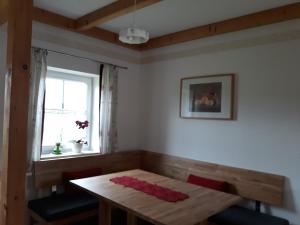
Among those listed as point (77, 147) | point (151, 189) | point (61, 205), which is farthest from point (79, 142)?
point (151, 189)

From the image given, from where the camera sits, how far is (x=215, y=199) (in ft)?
6.88

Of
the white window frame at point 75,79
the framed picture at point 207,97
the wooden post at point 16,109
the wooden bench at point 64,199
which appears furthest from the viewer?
the white window frame at point 75,79

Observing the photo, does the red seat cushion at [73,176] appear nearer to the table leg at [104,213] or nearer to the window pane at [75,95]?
the table leg at [104,213]

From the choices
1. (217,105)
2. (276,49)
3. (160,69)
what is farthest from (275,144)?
(160,69)

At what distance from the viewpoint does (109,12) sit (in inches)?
103

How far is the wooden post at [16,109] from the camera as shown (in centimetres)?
161

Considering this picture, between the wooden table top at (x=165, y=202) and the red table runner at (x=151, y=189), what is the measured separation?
0.05 m

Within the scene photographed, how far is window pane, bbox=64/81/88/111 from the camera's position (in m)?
3.39

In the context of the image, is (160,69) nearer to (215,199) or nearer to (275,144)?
(275,144)

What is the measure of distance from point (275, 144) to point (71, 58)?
8.37 feet

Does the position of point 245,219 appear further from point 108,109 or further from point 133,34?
point 108,109

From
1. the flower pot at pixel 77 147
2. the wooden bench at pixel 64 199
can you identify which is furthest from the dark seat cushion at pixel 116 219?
the flower pot at pixel 77 147

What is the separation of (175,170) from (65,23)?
2309 mm

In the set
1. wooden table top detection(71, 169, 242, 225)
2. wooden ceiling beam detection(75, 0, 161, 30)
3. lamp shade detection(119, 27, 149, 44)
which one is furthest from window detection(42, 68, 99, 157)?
lamp shade detection(119, 27, 149, 44)
